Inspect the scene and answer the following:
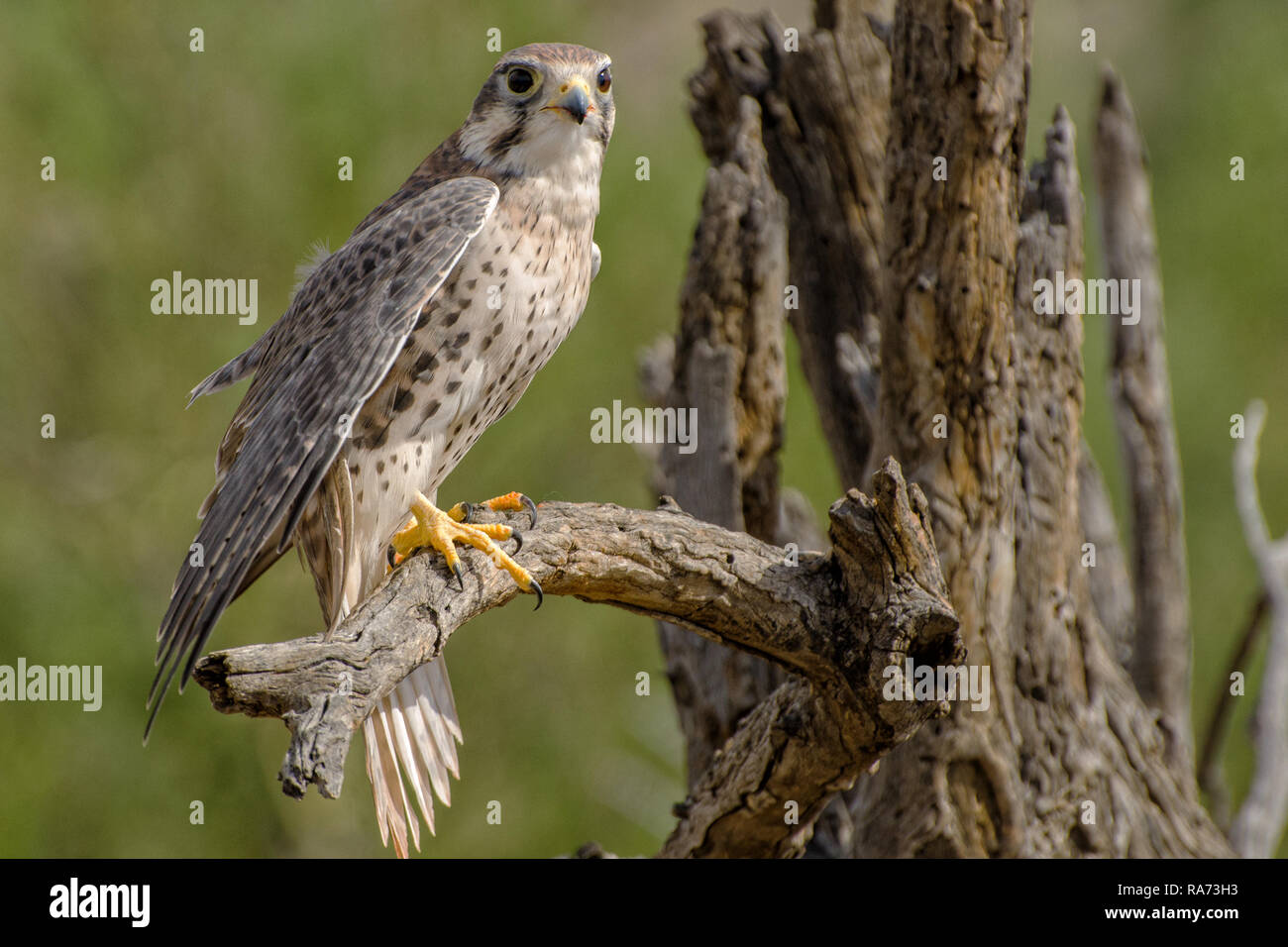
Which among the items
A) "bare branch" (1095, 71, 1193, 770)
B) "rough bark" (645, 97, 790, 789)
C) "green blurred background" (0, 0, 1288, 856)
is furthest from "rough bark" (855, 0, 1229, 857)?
"green blurred background" (0, 0, 1288, 856)

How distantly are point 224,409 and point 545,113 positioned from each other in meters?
3.25

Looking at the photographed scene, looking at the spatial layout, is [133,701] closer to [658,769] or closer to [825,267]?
[658,769]

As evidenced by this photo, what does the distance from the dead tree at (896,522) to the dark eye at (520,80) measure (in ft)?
2.61

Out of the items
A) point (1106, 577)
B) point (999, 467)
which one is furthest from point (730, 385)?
point (1106, 577)

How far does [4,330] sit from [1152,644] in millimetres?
4714

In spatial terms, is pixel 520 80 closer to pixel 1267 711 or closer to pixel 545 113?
pixel 545 113

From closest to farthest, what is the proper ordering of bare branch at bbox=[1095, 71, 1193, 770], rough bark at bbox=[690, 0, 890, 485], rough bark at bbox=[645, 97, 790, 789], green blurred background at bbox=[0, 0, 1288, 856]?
rough bark at bbox=[645, 97, 790, 789] < rough bark at bbox=[690, 0, 890, 485] < bare branch at bbox=[1095, 71, 1193, 770] < green blurred background at bbox=[0, 0, 1288, 856]

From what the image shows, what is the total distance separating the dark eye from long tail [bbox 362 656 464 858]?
3.77 feet

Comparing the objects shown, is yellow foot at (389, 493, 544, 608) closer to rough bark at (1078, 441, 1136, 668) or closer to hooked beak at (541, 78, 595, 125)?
hooked beak at (541, 78, 595, 125)

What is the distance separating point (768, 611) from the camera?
2.24 meters

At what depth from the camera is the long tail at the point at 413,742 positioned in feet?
8.03

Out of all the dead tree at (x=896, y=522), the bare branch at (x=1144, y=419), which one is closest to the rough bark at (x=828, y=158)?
the dead tree at (x=896, y=522)

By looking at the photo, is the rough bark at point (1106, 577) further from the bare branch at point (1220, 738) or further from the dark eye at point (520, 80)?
the dark eye at point (520, 80)

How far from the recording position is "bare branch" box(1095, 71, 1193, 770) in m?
3.66
